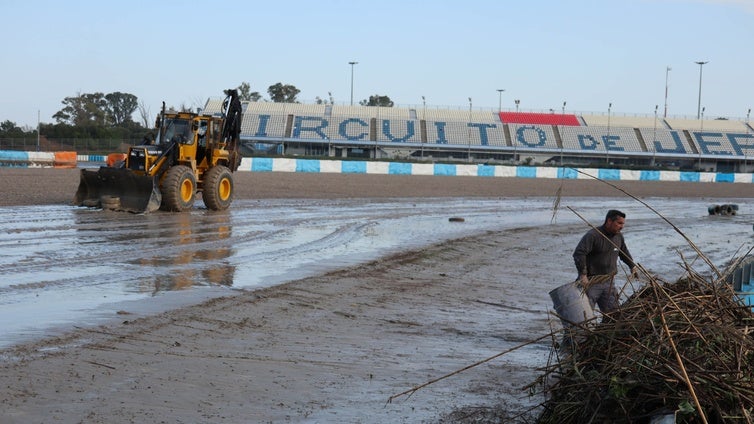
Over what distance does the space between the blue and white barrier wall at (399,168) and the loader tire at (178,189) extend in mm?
29661

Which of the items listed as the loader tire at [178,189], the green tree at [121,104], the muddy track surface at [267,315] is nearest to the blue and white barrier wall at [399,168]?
the loader tire at [178,189]

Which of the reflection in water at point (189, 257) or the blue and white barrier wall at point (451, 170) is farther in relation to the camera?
the blue and white barrier wall at point (451, 170)

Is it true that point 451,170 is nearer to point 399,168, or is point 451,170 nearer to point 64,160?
point 399,168

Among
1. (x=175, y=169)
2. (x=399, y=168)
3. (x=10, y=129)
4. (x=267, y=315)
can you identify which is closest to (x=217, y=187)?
(x=175, y=169)

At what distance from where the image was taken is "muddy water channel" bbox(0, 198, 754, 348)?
34.5 feet

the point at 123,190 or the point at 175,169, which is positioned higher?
the point at 175,169

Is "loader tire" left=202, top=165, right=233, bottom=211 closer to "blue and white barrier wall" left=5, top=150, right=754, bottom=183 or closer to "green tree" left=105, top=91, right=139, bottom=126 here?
"blue and white barrier wall" left=5, top=150, right=754, bottom=183

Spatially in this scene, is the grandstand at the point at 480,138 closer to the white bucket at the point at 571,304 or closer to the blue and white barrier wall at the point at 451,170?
the blue and white barrier wall at the point at 451,170

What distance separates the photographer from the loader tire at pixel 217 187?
22672 millimetres

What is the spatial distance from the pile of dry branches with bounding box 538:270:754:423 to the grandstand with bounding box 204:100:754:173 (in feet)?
248

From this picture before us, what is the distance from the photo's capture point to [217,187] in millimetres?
22781

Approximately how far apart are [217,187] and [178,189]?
59.7 inches

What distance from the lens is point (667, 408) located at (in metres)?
4.94

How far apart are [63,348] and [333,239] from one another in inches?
420
